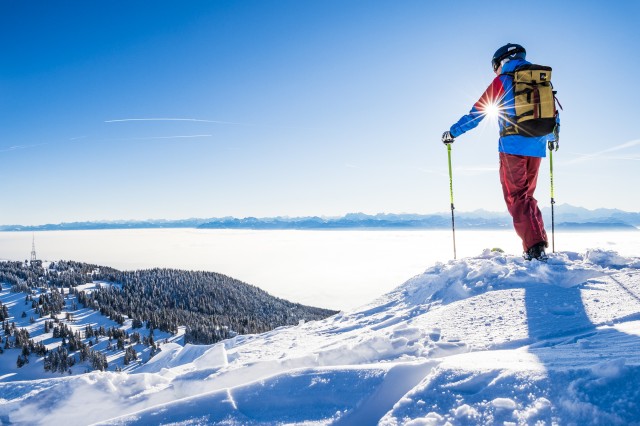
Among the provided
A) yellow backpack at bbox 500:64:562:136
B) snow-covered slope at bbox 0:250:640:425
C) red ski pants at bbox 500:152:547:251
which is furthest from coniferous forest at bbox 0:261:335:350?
yellow backpack at bbox 500:64:562:136

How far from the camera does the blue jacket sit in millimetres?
5676

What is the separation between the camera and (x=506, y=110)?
225 inches

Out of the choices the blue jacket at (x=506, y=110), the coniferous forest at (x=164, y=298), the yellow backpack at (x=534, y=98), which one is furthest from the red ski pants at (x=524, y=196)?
the coniferous forest at (x=164, y=298)

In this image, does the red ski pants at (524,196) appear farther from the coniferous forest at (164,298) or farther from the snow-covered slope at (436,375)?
the coniferous forest at (164,298)

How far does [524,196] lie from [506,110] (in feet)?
5.20

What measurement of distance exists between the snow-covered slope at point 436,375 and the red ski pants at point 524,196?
1104 mm

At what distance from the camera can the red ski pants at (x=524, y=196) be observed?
5898mm

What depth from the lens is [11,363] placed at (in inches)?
1307

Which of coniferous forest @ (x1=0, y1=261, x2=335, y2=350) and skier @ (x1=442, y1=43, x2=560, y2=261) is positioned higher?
skier @ (x1=442, y1=43, x2=560, y2=261)

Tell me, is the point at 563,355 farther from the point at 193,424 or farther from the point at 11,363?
the point at 11,363

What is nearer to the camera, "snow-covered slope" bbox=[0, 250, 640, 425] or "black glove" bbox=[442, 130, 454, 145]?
"snow-covered slope" bbox=[0, 250, 640, 425]

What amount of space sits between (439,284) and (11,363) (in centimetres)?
4526

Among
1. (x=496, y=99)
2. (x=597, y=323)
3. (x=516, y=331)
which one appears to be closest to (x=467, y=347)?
(x=516, y=331)

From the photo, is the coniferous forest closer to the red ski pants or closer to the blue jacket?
the red ski pants
